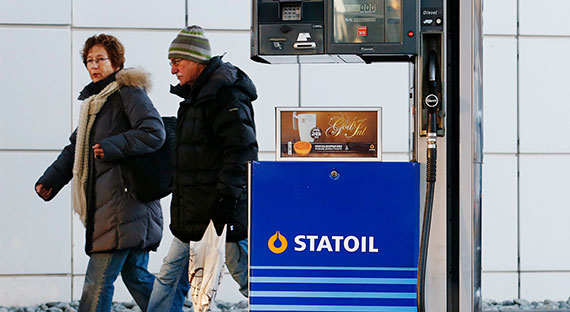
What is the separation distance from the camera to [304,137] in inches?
114

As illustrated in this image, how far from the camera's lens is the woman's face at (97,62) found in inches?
210

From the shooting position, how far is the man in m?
4.68

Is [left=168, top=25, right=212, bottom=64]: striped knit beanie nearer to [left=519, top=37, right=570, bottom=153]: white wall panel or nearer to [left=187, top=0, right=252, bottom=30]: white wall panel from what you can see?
[left=187, top=0, right=252, bottom=30]: white wall panel

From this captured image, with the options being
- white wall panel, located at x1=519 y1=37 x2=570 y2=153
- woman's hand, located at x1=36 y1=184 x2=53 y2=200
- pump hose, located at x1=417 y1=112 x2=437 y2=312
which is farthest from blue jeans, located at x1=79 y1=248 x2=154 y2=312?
white wall panel, located at x1=519 y1=37 x2=570 y2=153

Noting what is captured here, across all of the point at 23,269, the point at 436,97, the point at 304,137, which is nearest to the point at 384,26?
the point at 436,97

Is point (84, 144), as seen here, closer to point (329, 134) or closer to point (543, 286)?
point (329, 134)

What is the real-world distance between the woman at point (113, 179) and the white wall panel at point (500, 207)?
232 centimetres

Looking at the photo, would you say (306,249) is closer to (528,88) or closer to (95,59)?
(95,59)

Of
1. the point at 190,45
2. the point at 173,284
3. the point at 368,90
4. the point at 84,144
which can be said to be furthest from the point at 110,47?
the point at 368,90

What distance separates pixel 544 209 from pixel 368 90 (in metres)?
1.57

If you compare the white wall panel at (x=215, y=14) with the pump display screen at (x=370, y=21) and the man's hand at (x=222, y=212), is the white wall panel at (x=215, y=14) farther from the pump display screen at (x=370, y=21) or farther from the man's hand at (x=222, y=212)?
the pump display screen at (x=370, y=21)

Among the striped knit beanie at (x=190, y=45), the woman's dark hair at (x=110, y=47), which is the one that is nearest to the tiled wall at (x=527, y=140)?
the striped knit beanie at (x=190, y=45)

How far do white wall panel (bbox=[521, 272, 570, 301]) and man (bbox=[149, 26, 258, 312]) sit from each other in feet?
6.85

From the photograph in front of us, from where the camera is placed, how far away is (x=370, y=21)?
291cm
